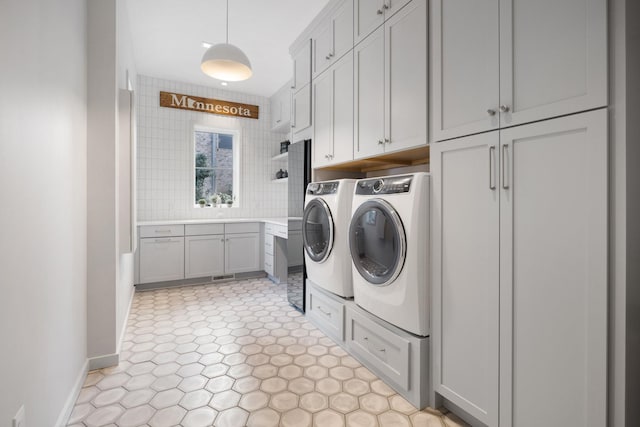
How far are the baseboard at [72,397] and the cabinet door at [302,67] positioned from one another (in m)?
2.84

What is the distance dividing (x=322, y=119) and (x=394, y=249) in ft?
4.80

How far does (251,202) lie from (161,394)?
350 centimetres

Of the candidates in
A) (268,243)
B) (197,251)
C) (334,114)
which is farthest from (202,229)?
(334,114)

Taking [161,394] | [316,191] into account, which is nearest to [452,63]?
[316,191]

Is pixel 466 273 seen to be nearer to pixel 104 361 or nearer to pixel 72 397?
pixel 72 397

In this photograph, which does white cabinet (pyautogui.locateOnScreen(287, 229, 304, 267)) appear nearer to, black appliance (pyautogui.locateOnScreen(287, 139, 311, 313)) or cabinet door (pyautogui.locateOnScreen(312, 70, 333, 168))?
black appliance (pyautogui.locateOnScreen(287, 139, 311, 313))

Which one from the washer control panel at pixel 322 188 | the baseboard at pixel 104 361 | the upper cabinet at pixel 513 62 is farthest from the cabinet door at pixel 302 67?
the baseboard at pixel 104 361

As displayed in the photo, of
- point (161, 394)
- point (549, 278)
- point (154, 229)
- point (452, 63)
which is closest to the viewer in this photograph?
point (549, 278)

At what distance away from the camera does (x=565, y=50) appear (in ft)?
3.72

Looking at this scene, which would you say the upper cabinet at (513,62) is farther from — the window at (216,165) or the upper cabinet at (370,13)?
the window at (216,165)

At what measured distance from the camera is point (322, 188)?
8.57 ft

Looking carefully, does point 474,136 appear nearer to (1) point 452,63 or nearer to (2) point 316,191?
(1) point 452,63

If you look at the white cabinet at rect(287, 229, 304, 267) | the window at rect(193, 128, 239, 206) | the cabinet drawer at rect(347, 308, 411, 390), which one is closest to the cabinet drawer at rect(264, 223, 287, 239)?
the white cabinet at rect(287, 229, 304, 267)

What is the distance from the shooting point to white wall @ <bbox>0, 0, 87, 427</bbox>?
40.8 inches
